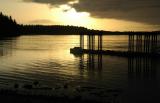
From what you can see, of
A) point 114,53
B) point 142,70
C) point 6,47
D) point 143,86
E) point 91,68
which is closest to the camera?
point 143,86

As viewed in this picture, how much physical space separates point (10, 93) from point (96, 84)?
32.2 ft

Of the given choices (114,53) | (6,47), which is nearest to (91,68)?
(114,53)

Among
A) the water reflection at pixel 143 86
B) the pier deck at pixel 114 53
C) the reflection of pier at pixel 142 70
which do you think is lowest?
the water reflection at pixel 143 86

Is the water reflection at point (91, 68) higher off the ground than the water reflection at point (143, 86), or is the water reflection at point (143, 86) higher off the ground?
the water reflection at point (91, 68)

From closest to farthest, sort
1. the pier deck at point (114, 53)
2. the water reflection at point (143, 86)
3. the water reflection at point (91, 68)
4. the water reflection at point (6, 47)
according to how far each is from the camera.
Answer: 1. the water reflection at point (143, 86)
2. the water reflection at point (91, 68)
3. the pier deck at point (114, 53)
4. the water reflection at point (6, 47)

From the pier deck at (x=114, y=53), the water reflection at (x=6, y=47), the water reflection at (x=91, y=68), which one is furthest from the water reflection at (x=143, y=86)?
the water reflection at (x=6, y=47)

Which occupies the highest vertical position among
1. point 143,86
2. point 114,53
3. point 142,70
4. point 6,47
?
point 6,47

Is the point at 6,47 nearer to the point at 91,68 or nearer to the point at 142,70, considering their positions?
the point at 91,68

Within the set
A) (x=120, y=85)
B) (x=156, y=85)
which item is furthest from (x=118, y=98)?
(x=156, y=85)

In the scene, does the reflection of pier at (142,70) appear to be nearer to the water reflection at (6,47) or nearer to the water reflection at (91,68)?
the water reflection at (91,68)

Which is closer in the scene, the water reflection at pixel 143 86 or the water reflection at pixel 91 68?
the water reflection at pixel 143 86

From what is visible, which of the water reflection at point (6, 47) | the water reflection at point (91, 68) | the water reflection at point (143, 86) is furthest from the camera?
the water reflection at point (6, 47)

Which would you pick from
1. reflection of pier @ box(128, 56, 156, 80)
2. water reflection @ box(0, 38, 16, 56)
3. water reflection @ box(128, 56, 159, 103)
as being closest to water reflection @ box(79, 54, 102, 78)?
reflection of pier @ box(128, 56, 156, 80)

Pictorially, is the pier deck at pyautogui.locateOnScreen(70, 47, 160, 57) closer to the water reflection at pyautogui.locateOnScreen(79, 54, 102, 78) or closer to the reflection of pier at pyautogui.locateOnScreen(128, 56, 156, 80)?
the reflection of pier at pyautogui.locateOnScreen(128, 56, 156, 80)
